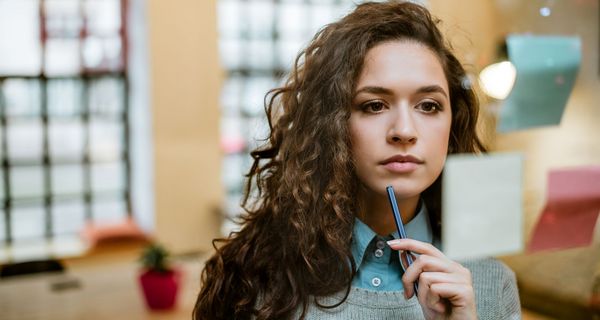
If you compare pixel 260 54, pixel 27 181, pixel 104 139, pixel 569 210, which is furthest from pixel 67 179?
pixel 569 210

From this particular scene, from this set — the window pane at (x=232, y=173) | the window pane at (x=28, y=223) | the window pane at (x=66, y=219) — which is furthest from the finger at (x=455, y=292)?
the window pane at (x=66, y=219)

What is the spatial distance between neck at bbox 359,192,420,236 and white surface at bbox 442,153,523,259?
1.4 inches

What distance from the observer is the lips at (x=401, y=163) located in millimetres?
687

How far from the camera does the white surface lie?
73 centimetres

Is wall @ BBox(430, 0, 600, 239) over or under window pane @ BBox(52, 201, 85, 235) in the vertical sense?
over

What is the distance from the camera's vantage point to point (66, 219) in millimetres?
3076

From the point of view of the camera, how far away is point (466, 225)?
0.73m

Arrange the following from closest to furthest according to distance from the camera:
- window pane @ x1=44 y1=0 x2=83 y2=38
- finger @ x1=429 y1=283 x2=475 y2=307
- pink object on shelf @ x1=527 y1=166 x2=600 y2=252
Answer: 1. finger @ x1=429 y1=283 x2=475 y2=307
2. pink object on shelf @ x1=527 y1=166 x2=600 y2=252
3. window pane @ x1=44 y1=0 x2=83 y2=38

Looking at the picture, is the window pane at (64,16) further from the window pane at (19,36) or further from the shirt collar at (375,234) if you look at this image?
the shirt collar at (375,234)

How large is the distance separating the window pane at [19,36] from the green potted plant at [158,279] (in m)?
1.36

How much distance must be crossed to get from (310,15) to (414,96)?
150cm

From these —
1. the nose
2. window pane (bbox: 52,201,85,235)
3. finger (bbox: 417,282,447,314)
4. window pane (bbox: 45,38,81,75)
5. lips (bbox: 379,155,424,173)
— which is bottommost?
window pane (bbox: 52,201,85,235)

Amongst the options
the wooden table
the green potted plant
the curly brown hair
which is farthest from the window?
the curly brown hair

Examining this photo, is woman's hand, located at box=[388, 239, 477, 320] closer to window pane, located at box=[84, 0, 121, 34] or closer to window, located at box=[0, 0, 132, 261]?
window, located at box=[0, 0, 132, 261]
